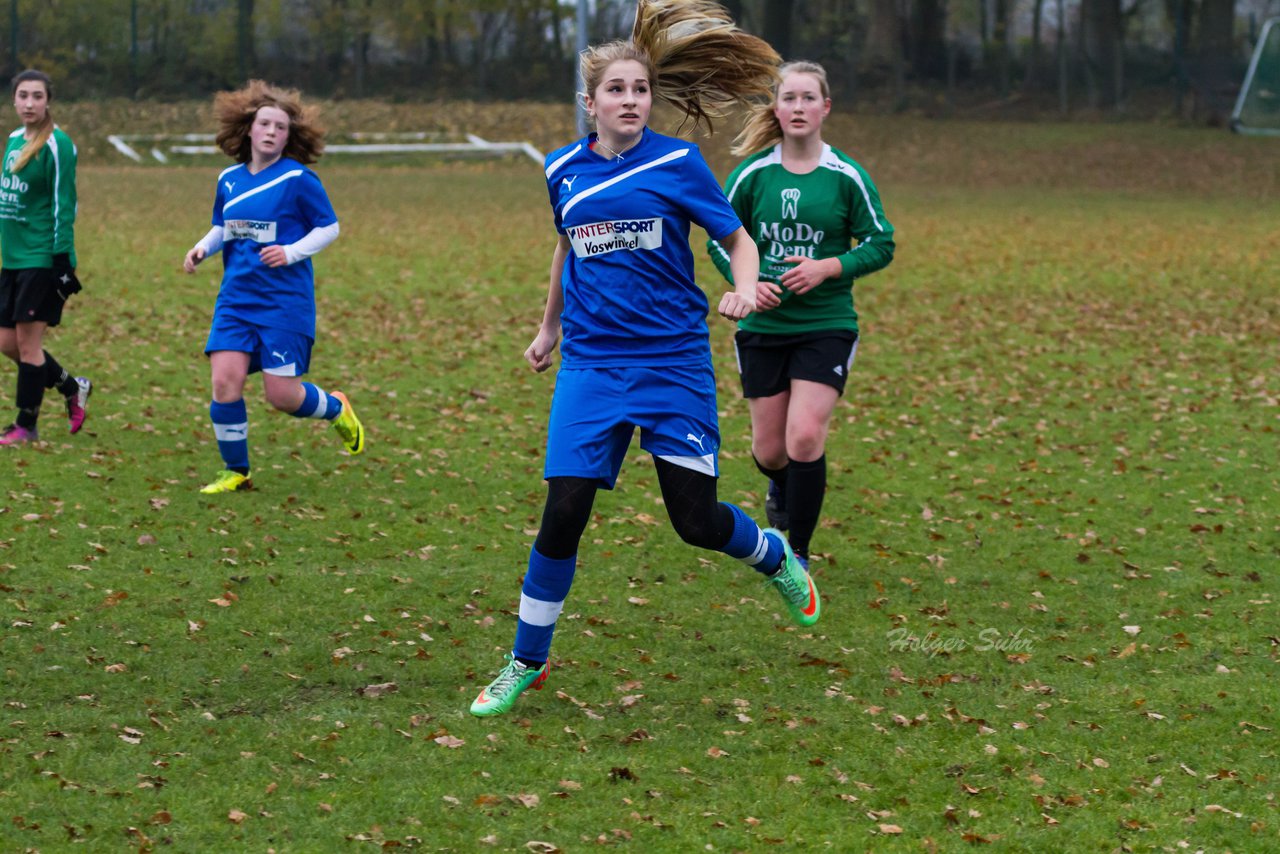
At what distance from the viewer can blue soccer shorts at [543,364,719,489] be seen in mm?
5055

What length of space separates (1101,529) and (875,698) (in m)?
3.16

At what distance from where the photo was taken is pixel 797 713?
533cm

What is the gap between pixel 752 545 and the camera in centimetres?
562

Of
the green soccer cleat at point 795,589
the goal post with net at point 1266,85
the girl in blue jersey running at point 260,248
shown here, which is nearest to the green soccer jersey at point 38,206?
the girl in blue jersey running at point 260,248

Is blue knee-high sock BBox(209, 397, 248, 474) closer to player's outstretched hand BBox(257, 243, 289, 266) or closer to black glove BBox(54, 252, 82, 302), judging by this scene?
player's outstretched hand BBox(257, 243, 289, 266)

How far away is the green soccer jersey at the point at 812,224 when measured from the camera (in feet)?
22.0

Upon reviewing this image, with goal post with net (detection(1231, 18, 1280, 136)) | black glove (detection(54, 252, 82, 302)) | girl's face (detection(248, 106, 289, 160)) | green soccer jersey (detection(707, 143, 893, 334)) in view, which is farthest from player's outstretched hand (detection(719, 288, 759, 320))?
goal post with net (detection(1231, 18, 1280, 136))

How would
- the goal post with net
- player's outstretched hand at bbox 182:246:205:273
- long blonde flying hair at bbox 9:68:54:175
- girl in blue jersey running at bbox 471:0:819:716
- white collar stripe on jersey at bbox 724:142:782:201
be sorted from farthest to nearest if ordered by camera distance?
the goal post with net → long blonde flying hair at bbox 9:68:54:175 → player's outstretched hand at bbox 182:246:205:273 → white collar stripe on jersey at bbox 724:142:782:201 → girl in blue jersey running at bbox 471:0:819:716

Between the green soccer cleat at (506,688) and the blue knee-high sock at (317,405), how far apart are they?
12.1ft

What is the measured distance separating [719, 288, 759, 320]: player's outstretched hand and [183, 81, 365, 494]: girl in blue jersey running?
3729 mm

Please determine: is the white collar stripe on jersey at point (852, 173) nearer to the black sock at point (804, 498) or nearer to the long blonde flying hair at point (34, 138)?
the black sock at point (804, 498)

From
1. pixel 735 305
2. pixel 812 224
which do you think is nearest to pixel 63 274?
pixel 812 224

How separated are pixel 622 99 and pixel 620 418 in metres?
1.02

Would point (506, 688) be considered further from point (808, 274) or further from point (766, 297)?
point (808, 274)
